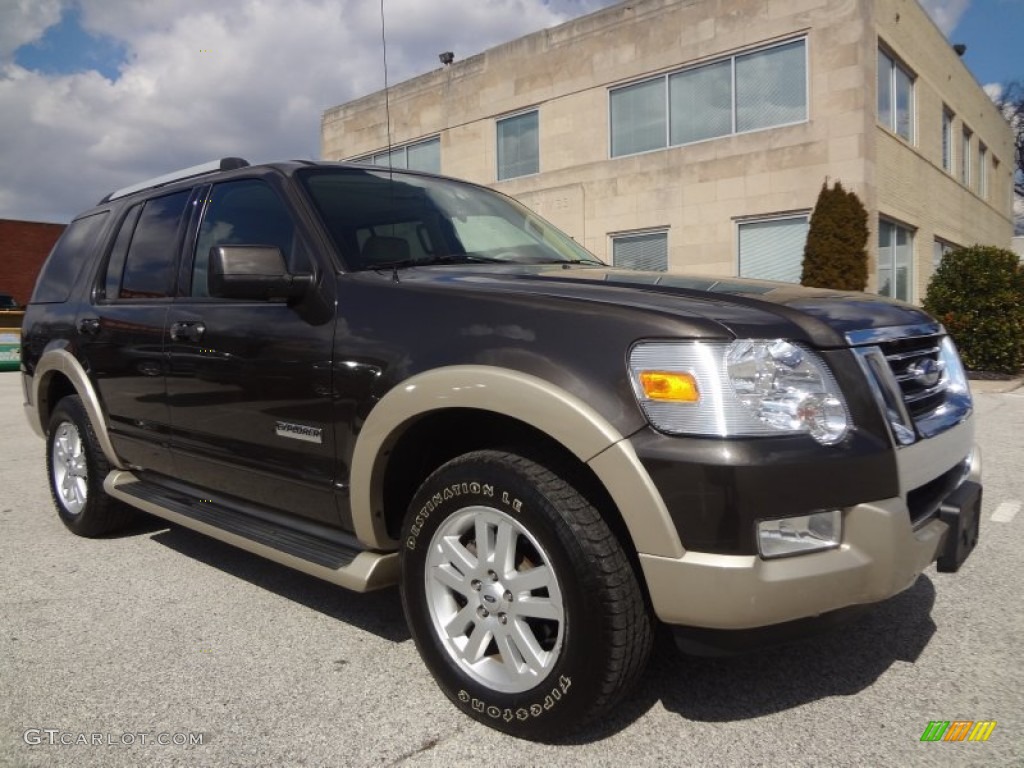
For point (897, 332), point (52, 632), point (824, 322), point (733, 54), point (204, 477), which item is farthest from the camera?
point (733, 54)

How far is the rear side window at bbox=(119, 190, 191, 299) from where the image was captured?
3.79 meters

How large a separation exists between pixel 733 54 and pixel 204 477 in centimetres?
1383

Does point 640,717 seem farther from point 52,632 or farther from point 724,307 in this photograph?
point 52,632

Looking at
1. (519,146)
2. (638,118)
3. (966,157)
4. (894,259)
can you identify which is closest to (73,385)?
(638,118)

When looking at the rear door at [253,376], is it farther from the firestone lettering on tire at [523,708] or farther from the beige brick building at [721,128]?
the beige brick building at [721,128]

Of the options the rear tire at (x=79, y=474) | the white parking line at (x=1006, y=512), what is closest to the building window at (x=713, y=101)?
the white parking line at (x=1006, y=512)

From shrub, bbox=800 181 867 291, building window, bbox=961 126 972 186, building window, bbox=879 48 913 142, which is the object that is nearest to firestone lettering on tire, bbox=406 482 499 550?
shrub, bbox=800 181 867 291

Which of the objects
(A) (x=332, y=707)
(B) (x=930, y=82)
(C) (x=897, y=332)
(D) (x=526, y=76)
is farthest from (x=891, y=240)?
(A) (x=332, y=707)

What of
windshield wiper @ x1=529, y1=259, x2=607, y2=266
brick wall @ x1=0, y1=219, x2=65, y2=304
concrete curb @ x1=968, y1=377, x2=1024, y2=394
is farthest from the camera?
brick wall @ x1=0, y1=219, x2=65, y2=304

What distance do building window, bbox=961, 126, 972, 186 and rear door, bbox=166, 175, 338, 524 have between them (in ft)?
71.3

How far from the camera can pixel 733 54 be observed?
1459 cm

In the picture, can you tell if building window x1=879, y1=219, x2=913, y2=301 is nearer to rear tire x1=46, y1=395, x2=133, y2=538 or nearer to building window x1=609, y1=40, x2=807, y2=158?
building window x1=609, y1=40, x2=807, y2=158

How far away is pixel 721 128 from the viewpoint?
49.0 feet

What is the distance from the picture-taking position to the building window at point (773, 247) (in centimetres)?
1426
